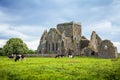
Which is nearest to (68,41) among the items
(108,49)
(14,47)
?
(14,47)

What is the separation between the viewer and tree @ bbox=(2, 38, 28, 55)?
9878 cm

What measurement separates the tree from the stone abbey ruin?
1128 centimetres

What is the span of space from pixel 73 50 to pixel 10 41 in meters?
25.2

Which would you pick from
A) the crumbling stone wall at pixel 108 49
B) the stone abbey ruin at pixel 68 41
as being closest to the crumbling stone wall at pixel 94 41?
the stone abbey ruin at pixel 68 41

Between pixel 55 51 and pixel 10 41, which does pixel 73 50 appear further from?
pixel 10 41

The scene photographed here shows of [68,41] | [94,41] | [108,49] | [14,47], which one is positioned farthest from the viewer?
[68,41]

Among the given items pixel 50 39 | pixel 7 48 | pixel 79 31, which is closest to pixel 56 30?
pixel 50 39

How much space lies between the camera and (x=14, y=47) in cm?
10038

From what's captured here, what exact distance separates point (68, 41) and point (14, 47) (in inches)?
867

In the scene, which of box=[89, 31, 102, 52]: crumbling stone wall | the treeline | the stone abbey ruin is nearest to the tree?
the treeline

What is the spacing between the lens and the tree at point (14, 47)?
9878cm

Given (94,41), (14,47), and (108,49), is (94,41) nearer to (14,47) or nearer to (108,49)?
(108,49)

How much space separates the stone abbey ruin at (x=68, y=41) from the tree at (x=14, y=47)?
11.3 metres

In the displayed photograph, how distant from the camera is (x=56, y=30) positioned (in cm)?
10806
